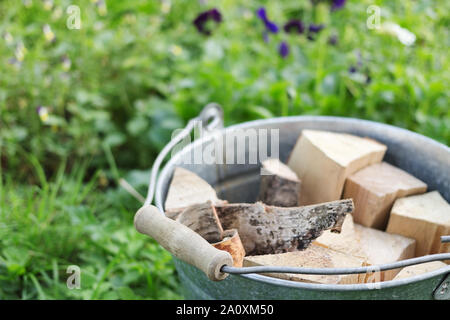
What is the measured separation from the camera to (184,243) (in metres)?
0.96

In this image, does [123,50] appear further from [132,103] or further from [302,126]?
[302,126]

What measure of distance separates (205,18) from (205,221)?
141 centimetres

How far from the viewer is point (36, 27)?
2410mm

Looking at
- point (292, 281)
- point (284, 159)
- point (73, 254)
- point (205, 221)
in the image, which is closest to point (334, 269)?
point (292, 281)

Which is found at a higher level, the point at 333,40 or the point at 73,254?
the point at 333,40

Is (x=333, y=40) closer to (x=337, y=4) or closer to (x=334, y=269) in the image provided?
(x=337, y=4)

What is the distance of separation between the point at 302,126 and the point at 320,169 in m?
0.20

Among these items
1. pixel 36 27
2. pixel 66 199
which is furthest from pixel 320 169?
pixel 36 27

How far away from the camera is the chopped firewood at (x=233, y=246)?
105 cm

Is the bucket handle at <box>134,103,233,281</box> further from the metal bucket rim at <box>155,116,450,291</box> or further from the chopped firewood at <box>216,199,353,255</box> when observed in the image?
the chopped firewood at <box>216,199,353,255</box>

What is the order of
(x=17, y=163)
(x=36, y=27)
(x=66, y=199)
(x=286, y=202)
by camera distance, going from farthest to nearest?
1. (x=36, y=27)
2. (x=17, y=163)
3. (x=66, y=199)
4. (x=286, y=202)

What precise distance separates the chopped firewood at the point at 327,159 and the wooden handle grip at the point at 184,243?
1.66ft

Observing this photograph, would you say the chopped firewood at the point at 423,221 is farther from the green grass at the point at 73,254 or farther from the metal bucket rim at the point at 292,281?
the green grass at the point at 73,254
